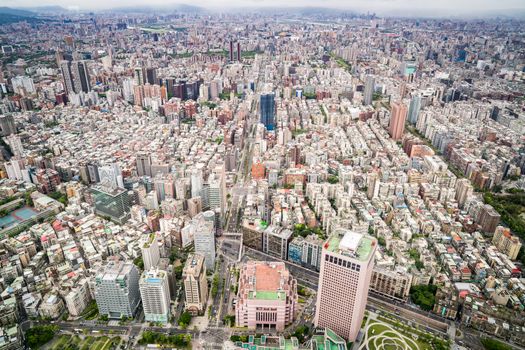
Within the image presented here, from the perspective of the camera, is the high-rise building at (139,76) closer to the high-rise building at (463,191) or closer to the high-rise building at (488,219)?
the high-rise building at (463,191)

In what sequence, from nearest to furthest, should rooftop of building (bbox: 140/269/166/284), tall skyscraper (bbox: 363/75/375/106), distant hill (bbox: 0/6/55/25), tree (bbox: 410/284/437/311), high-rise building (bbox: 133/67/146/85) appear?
rooftop of building (bbox: 140/269/166/284)
tree (bbox: 410/284/437/311)
tall skyscraper (bbox: 363/75/375/106)
high-rise building (bbox: 133/67/146/85)
distant hill (bbox: 0/6/55/25)

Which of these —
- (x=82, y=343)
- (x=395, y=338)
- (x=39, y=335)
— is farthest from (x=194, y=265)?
(x=395, y=338)

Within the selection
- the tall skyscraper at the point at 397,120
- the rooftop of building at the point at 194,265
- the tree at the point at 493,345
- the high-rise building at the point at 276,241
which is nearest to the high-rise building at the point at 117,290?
the rooftop of building at the point at 194,265

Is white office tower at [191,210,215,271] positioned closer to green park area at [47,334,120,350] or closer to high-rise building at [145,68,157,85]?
green park area at [47,334,120,350]

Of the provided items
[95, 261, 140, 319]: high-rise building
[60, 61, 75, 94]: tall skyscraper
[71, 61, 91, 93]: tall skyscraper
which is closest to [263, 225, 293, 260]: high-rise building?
[95, 261, 140, 319]: high-rise building

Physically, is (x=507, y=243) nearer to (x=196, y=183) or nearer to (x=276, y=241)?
(x=276, y=241)

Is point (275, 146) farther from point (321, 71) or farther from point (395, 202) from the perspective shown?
point (321, 71)

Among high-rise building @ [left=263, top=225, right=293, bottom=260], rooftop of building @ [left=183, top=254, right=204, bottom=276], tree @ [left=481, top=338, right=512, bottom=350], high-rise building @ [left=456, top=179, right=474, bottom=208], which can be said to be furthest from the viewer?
high-rise building @ [left=456, top=179, right=474, bottom=208]
